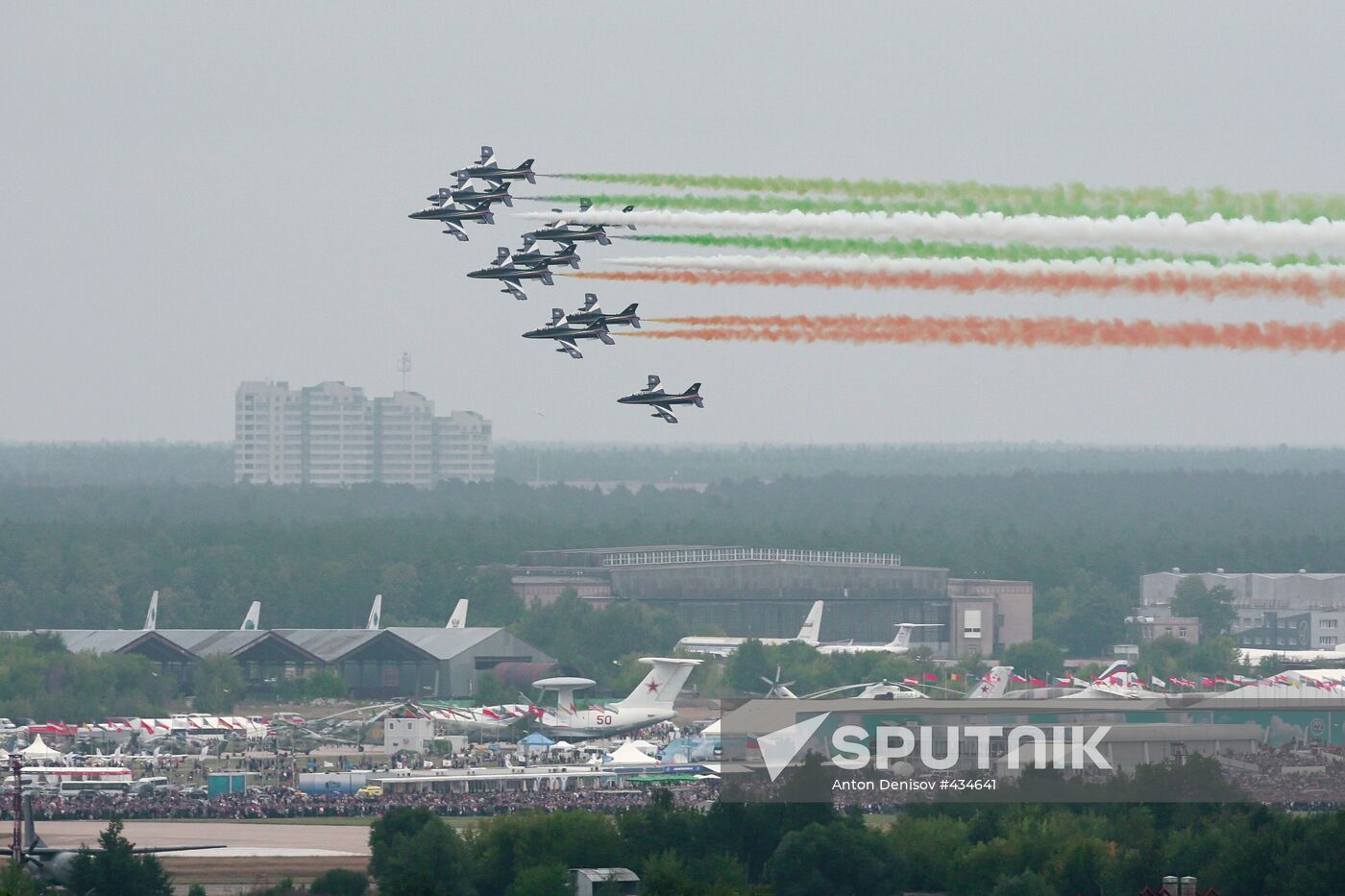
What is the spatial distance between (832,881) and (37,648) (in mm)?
76453

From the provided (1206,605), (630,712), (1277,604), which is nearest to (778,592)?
(1206,605)

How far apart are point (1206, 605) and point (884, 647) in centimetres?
2822

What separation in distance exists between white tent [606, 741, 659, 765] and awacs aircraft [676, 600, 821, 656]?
41267 mm

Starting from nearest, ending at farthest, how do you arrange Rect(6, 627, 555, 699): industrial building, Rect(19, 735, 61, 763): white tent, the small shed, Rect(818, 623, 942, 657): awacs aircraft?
1. the small shed
2. Rect(19, 735, 61, 763): white tent
3. Rect(6, 627, 555, 699): industrial building
4. Rect(818, 623, 942, 657): awacs aircraft

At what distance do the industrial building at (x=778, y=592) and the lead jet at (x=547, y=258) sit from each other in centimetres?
7878

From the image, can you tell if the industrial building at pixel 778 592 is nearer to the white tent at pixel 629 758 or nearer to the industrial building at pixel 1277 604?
the industrial building at pixel 1277 604

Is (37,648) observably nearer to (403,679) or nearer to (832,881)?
(403,679)

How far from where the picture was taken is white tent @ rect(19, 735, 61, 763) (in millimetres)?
100312

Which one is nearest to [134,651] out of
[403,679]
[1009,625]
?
[403,679]

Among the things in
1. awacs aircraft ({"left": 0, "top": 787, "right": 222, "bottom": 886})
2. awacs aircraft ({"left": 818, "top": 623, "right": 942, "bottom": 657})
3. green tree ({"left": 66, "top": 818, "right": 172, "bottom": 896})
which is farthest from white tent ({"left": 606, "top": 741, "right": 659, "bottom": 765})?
awacs aircraft ({"left": 818, "top": 623, "right": 942, "bottom": 657})

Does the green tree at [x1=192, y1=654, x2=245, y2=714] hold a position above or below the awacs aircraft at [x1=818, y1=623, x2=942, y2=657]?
below

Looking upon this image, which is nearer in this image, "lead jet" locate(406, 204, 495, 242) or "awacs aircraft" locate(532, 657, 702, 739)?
"lead jet" locate(406, 204, 495, 242)

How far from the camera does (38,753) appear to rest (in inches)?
4011

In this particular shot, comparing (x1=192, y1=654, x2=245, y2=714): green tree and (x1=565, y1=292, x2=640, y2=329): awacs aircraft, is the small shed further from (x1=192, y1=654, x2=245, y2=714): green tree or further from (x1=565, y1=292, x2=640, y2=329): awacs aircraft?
(x1=192, y1=654, x2=245, y2=714): green tree
